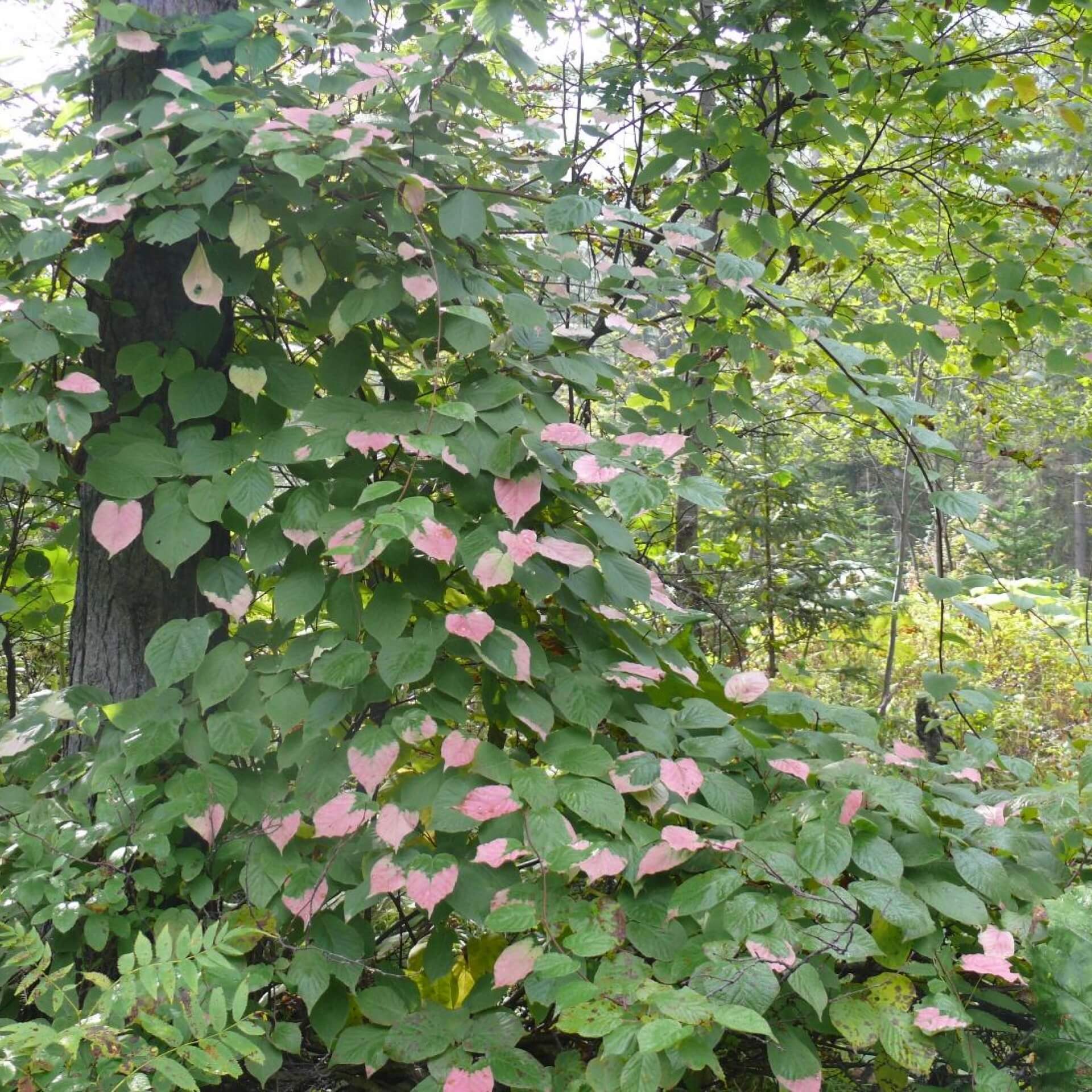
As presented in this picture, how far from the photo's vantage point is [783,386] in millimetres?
3766

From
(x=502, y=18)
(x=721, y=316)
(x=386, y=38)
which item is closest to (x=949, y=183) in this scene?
(x=721, y=316)

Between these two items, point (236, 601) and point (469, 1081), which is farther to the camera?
point (236, 601)

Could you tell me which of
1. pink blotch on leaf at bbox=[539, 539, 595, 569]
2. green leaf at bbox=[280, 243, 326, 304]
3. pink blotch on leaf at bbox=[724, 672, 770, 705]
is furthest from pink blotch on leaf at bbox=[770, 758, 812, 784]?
green leaf at bbox=[280, 243, 326, 304]

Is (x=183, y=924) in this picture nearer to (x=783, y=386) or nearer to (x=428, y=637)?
(x=428, y=637)

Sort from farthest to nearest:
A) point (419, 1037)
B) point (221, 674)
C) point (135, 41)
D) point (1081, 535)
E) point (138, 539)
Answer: point (1081, 535) → point (138, 539) → point (135, 41) → point (221, 674) → point (419, 1037)

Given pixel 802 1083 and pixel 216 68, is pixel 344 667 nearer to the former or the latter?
pixel 802 1083

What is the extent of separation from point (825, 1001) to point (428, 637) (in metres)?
0.74

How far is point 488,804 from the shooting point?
3.96 ft

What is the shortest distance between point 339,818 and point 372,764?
0.09 m

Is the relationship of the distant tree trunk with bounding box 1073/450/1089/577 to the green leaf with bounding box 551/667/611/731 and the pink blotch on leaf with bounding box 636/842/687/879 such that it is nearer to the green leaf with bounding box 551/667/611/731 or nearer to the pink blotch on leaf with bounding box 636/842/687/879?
the green leaf with bounding box 551/667/611/731

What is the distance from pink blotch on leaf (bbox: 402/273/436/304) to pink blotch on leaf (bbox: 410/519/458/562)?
0.41 meters

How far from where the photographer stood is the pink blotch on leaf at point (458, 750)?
1269mm

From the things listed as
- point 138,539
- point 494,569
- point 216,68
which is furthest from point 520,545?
point 216,68

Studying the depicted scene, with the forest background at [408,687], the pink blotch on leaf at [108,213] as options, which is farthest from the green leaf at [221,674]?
the pink blotch on leaf at [108,213]
